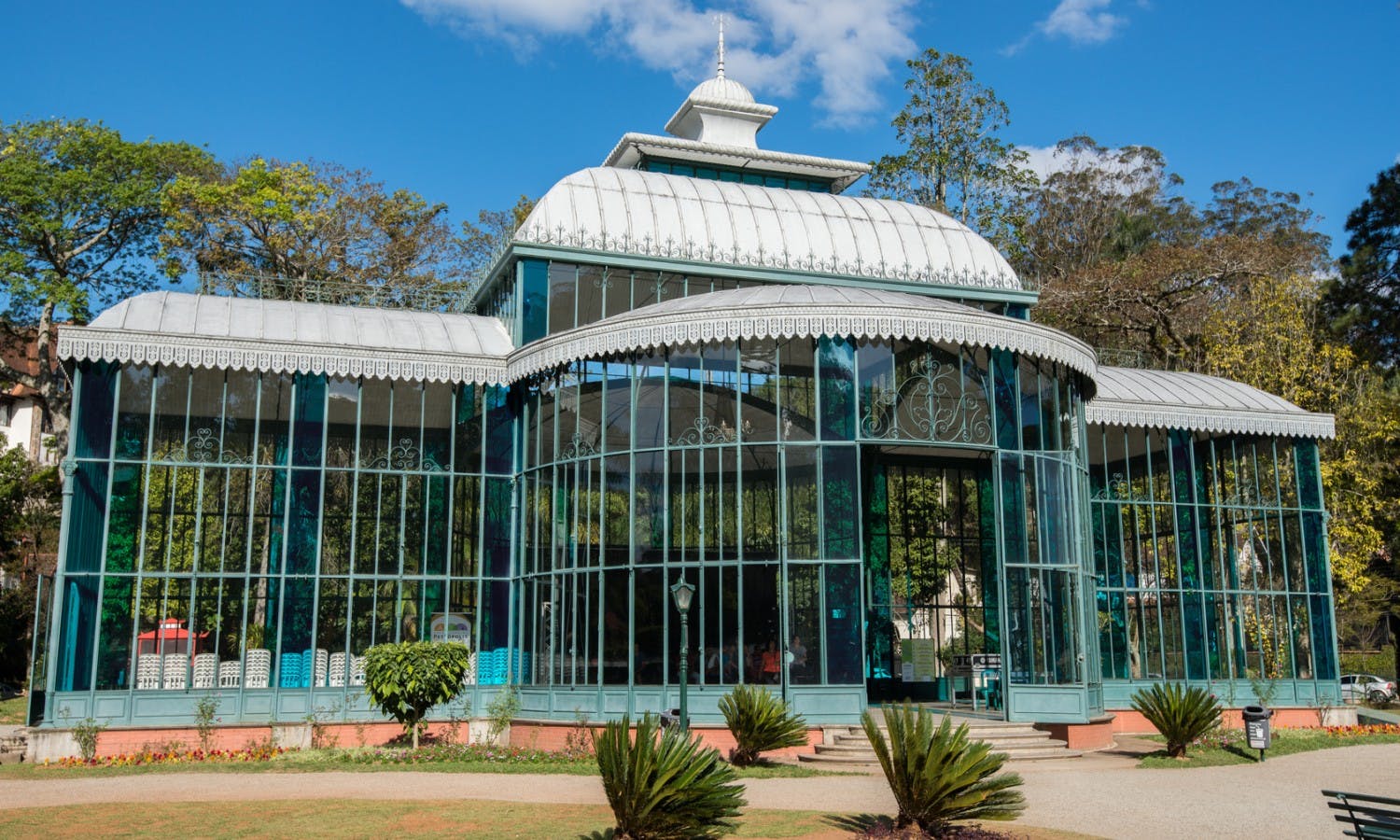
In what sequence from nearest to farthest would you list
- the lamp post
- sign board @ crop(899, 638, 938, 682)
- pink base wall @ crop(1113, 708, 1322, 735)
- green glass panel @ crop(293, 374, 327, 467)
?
the lamp post, green glass panel @ crop(293, 374, 327, 467), pink base wall @ crop(1113, 708, 1322, 735), sign board @ crop(899, 638, 938, 682)

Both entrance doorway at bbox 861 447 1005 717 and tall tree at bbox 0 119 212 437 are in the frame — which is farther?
tall tree at bbox 0 119 212 437

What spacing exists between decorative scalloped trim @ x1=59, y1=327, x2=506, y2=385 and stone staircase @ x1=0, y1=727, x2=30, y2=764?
19.5 feet

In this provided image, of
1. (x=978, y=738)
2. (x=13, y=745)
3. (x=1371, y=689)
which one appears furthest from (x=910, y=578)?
(x=1371, y=689)

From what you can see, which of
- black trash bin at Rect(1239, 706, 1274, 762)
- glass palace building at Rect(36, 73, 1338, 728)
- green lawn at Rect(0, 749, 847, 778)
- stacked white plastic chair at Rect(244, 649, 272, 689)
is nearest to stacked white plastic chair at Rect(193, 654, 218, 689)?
glass palace building at Rect(36, 73, 1338, 728)

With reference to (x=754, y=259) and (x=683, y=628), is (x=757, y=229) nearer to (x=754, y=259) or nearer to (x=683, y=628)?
(x=754, y=259)

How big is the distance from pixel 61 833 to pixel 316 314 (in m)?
12.4

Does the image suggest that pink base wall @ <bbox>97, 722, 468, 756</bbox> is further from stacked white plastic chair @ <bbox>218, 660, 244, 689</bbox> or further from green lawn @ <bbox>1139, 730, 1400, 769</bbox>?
green lawn @ <bbox>1139, 730, 1400, 769</bbox>

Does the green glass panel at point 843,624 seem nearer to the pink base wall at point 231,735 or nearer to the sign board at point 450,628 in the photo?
the pink base wall at point 231,735

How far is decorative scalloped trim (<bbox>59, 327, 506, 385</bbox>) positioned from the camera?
19109mm

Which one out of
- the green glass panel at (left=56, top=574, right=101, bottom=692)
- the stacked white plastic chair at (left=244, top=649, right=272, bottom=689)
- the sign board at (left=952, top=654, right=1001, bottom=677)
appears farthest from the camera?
the sign board at (left=952, top=654, right=1001, bottom=677)

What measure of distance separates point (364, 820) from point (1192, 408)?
1831 cm

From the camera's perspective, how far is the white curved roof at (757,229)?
23234 millimetres

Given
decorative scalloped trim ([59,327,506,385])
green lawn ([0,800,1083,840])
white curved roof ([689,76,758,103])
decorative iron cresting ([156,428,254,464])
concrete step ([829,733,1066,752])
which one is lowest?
green lawn ([0,800,1083,840])

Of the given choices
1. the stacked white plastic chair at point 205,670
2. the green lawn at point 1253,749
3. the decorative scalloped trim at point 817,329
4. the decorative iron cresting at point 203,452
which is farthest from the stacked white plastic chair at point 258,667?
the green lawn at point 1253,749
